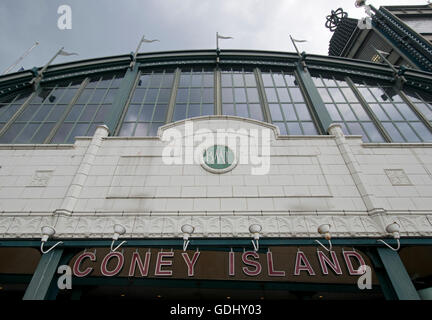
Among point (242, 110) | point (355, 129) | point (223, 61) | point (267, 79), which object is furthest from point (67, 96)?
point (355, 129)

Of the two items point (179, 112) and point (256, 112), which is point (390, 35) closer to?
point (256, 112)

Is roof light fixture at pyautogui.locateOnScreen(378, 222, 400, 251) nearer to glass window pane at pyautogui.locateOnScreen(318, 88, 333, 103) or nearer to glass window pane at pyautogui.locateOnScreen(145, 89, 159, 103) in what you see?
glass window pane at pyautogui.locateOnScreen(318, 88, 333, 103)

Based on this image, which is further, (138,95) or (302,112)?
(138,95)

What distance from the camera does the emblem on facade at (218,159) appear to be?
10.3 m

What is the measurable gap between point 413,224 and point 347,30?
4591 centimetres

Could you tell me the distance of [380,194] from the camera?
948cm

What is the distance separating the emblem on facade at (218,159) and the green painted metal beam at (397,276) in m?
6.52

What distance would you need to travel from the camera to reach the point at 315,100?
13.8 meters

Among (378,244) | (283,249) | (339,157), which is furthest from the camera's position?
(339,157)

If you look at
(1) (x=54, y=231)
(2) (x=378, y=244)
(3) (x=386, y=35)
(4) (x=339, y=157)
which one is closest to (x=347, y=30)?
(3) (x=386, y=35)

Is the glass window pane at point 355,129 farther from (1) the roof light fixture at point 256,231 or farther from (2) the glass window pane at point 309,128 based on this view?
(1) the roof light fixture at point 256,231

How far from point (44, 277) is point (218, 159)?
25.5 feet

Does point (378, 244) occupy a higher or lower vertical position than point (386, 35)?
lower

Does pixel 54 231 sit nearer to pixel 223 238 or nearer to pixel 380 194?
pixel 223 238
